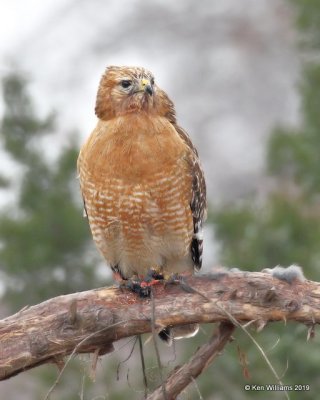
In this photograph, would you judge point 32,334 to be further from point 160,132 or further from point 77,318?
point 160,132

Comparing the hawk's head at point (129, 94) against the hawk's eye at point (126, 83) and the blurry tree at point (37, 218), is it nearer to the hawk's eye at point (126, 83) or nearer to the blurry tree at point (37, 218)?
the hawk's eye at point (126, 83)

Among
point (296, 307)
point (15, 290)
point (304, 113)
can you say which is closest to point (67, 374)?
point (15, 290)

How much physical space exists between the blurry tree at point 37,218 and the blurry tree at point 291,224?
1.82 metres

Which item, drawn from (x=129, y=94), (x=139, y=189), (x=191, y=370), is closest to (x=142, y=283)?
(x=139, y=189)

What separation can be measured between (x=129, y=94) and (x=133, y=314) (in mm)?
1799

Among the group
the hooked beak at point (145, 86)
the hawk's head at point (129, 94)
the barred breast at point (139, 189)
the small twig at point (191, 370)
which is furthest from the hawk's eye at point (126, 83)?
the small twig at point (191, 370)

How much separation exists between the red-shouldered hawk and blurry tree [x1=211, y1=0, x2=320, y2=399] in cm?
439

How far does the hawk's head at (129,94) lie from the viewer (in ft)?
28.9

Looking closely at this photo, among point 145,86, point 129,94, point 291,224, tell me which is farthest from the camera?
point 291,224

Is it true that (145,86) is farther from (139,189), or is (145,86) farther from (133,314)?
(133,314)

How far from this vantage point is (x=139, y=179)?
8617 millimetres

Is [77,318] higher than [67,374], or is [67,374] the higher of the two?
[77,318]

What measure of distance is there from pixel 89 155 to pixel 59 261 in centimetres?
661

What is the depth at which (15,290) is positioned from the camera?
49.7ft
